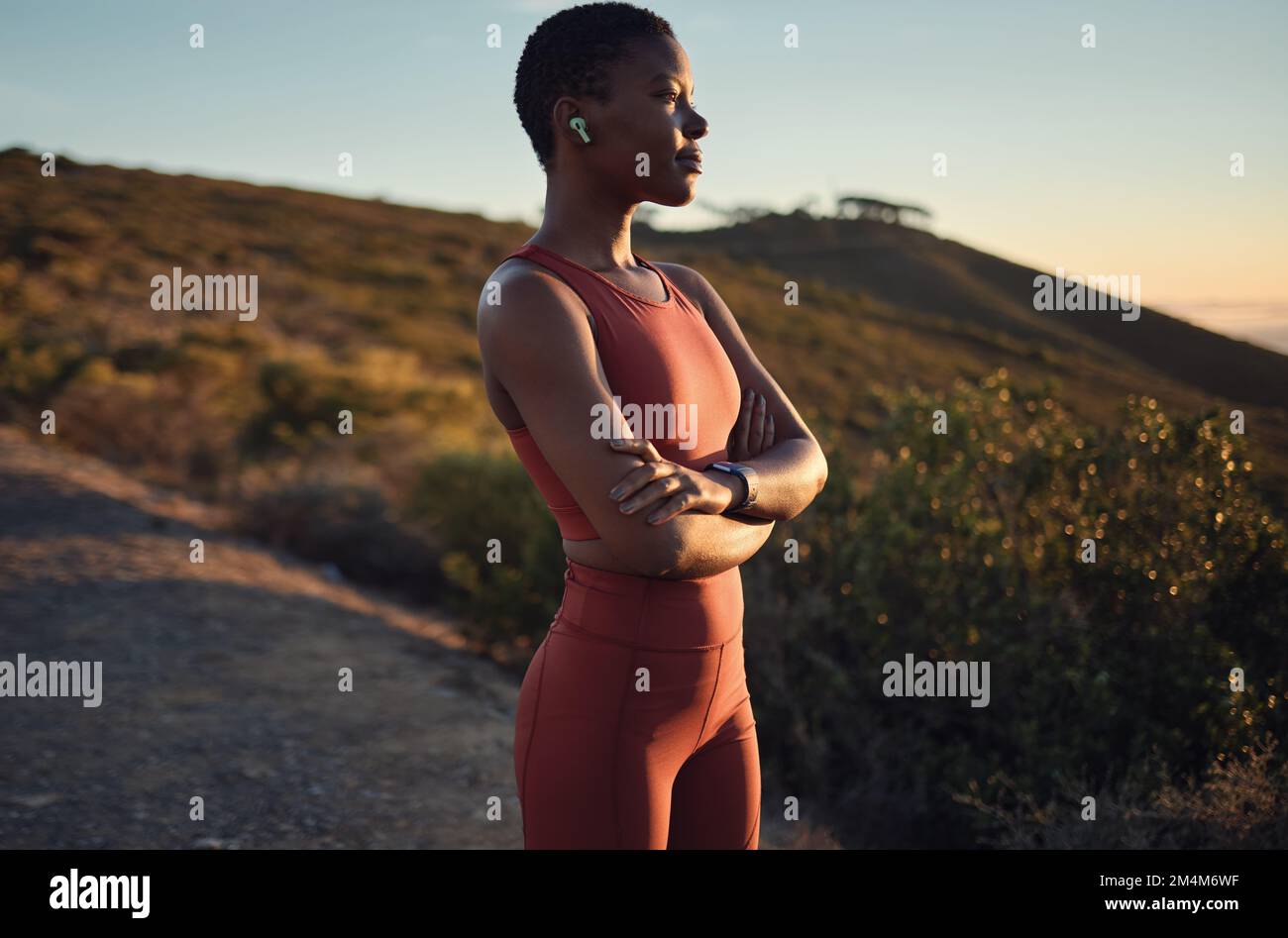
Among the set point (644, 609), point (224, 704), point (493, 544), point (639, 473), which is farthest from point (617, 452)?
point (224, 704)

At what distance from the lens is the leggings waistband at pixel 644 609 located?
175 centimetres

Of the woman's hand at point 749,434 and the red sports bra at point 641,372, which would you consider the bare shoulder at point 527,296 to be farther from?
the woman's hand at point 749,434

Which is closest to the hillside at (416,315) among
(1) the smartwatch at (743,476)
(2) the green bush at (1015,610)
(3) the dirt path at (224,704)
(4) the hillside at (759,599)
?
(4) the hillside at (759,599)

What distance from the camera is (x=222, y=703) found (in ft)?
19.4

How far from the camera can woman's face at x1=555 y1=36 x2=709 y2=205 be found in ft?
5.75

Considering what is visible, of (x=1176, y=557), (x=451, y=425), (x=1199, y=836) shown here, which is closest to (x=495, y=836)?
(x=1199, y=836)

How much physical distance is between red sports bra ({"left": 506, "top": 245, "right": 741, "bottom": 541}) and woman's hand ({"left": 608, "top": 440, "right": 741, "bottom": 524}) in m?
0.11

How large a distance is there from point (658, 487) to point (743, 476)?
248mm

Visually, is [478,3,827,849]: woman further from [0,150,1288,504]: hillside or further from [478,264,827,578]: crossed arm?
[0,150,1288,504]: hillside

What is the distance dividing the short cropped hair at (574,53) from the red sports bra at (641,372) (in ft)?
0.92

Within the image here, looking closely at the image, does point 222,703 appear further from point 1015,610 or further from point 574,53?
point 574,53

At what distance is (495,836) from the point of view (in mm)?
4684
